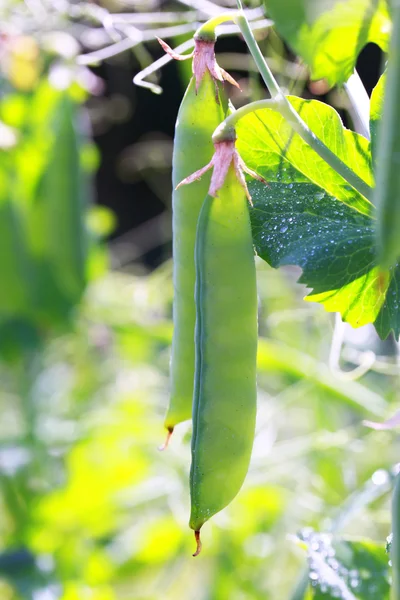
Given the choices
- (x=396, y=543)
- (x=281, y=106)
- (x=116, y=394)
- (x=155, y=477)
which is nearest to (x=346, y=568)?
(x=396, y=543)

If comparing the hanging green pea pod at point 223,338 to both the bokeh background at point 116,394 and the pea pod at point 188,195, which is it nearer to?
the pea pod at point 188,195

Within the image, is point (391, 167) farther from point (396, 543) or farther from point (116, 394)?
point (116, 394)

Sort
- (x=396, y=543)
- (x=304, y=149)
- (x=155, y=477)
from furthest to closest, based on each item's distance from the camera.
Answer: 1. (x=155, y=477)
2. (x=304, y=149)
3. (x=396, y=543)

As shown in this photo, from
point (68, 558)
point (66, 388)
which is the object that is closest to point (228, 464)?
point (68, 558)

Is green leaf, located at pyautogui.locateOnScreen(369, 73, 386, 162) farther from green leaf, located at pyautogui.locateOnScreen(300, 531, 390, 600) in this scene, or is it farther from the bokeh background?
the bokeh background

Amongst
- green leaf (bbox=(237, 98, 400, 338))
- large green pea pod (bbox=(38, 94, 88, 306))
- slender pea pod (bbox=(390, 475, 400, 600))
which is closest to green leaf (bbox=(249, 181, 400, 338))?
green leaf (bbox=(237, 98, 400, 338))

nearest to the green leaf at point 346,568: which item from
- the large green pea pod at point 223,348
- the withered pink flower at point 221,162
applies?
the large green pea pod at point 223,348

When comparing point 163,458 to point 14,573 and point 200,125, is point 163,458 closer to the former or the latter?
point 14,573
